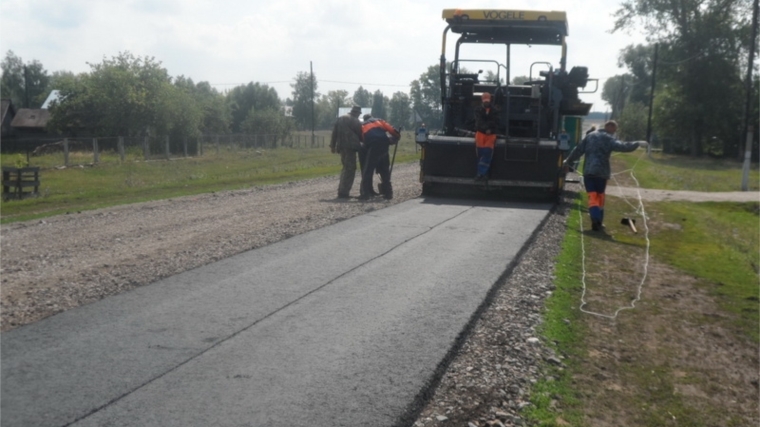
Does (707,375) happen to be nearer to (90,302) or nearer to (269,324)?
(269,324)

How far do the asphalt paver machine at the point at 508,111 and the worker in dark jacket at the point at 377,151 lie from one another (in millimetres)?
696

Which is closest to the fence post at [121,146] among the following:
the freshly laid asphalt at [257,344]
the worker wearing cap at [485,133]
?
the worker wearing cap at [485,133]

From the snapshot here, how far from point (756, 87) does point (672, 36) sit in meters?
7.17

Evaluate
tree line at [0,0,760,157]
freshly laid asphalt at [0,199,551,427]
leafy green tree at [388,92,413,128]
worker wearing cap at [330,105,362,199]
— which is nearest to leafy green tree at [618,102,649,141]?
tree line at [0,0,760,157]

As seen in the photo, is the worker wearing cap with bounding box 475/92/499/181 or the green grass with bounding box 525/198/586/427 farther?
the worker wearing cap with bounding box 475/92/499/181

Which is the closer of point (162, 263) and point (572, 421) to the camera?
point (572, 421)

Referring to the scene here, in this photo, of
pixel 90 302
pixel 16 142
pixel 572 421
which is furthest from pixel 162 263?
pixel 16 142

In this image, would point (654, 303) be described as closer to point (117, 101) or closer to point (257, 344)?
point (257, 344)

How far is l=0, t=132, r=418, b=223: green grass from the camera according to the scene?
69.2 feet

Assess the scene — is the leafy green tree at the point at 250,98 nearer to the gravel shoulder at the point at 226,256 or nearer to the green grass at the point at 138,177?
the green grass at the point at 138,177

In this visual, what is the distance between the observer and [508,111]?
17406 mm

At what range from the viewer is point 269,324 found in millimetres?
6672

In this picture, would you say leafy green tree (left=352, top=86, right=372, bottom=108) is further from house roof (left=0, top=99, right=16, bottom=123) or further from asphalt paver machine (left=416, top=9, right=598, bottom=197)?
asphalt paver machine (left=416, top=9, right=598, bottom=197)

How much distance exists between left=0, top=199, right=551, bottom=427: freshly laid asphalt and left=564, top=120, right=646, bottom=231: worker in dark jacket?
4784mm
